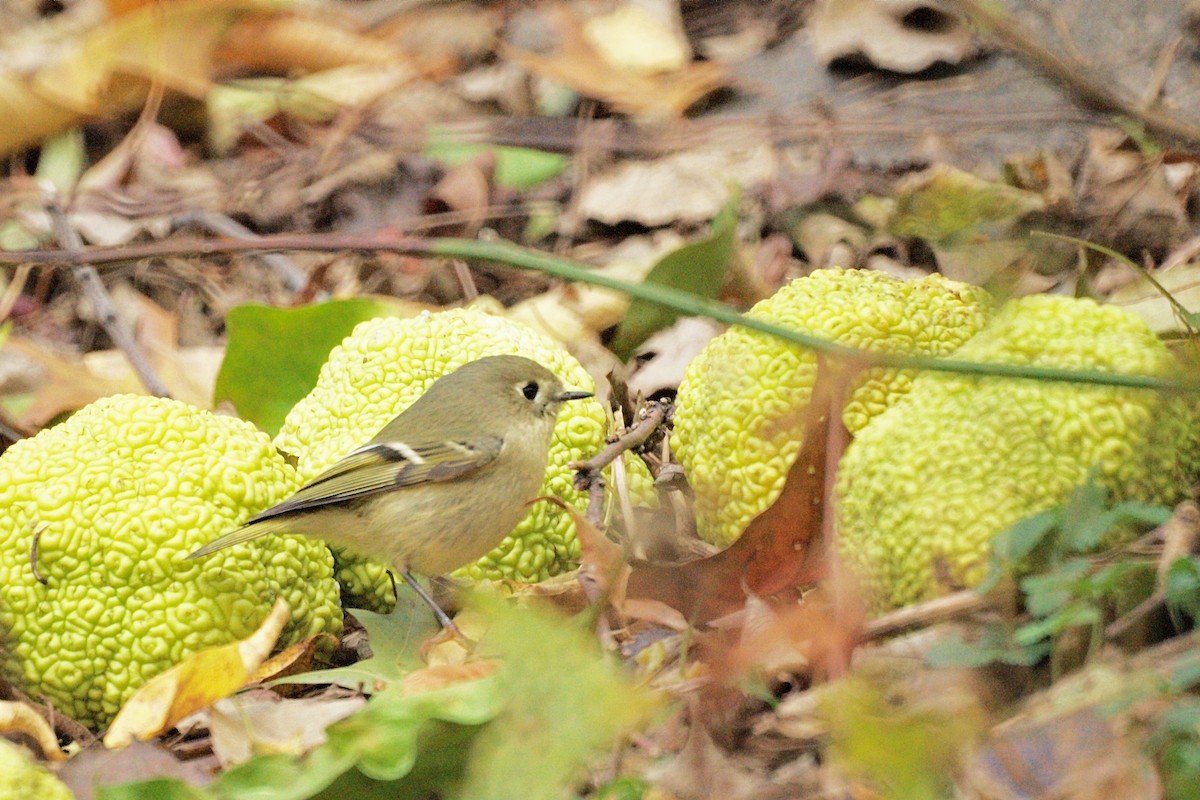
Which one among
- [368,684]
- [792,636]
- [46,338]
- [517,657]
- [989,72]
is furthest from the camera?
[46,338]

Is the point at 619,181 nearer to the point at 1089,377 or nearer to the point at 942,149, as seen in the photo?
the point at 942,149

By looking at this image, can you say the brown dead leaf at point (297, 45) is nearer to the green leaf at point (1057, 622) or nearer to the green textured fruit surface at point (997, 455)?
the green textured fruit surface at point (997, 455)

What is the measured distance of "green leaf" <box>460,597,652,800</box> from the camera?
1.16 metres

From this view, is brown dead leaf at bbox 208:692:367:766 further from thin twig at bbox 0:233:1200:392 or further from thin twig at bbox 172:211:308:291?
thin twig at bbox 172:211:308:291

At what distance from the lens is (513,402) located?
3090 millimetres

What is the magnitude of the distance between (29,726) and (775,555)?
4.51 ft

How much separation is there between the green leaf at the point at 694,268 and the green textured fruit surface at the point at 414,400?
10.6 inches

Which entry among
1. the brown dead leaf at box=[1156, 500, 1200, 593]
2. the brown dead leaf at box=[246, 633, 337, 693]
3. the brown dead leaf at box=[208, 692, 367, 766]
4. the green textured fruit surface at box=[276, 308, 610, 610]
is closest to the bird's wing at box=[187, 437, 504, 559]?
the green textured fruit surface at box=[276, 308, 610, 610]

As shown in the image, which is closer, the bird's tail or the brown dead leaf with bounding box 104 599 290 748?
the brown dead leaf with bounding box 104 599 290 748

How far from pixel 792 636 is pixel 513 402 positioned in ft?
5.96

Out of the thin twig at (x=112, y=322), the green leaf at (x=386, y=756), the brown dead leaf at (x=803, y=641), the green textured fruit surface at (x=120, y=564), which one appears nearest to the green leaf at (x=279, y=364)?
the thin twig at (x=112, y=322)

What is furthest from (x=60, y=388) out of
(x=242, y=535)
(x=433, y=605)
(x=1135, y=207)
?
(x=1135, y=207)

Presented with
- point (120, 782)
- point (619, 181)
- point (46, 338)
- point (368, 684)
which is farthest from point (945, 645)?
point (46, 338)

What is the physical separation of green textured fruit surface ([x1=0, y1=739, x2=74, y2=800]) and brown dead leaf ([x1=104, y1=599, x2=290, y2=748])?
0.86ft
